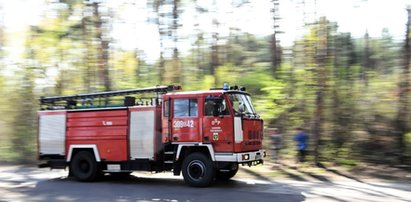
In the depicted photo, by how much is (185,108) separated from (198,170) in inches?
68.0

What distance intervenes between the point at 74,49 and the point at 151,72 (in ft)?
14.4

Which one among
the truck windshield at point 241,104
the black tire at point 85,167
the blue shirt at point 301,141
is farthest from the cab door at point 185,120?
→ the blue shirt at point 301,141

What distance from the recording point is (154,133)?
12500 mm

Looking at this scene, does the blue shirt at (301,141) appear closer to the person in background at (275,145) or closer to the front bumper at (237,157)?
the person in background at (275,145)

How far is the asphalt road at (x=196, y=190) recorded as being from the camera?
10195 millimetres

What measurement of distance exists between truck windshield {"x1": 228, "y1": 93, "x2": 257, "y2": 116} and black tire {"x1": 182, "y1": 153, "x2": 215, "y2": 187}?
1545 millimetres

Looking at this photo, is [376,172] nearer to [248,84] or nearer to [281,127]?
[281,127]

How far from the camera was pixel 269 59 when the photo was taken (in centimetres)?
2189

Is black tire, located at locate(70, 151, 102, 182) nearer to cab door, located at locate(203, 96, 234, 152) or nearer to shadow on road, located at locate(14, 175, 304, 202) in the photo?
shadow on road, located at locate(14, 175, 304, 202)

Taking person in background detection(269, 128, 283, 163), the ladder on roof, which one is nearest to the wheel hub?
the ladder on roof

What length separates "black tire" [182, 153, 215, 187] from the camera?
453 inches

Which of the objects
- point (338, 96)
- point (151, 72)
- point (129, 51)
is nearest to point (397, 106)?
point (338, 96)

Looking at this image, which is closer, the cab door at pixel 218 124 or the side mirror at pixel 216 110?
the cab door at pixel 218 124

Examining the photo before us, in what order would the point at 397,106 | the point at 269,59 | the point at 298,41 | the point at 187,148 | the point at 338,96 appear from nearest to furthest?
the point at 187,148
the point at 397,106
the point at 338,96
the point at 298,41
the point at 269,59
